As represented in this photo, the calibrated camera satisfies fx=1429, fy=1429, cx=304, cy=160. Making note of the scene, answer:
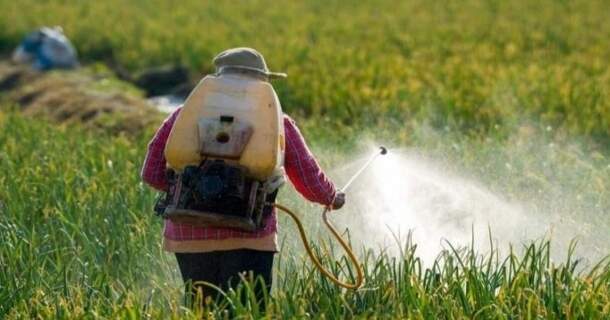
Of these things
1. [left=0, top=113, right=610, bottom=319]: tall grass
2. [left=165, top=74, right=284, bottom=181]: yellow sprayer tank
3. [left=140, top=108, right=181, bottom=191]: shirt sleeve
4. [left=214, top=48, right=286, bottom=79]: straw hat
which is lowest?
[left=0, top=113, right=610, bottom=319]: tall grass

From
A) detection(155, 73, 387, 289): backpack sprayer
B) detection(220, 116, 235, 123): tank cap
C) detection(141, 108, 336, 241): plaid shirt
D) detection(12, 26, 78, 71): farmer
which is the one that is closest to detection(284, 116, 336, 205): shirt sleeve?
detection(141, 108, 336, 241): plaid shirt

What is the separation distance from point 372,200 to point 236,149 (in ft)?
7.04

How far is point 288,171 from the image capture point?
4.46 m

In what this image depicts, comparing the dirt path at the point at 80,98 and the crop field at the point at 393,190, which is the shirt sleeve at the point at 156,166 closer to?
the crop field at the point at 393,190

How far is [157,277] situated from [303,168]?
2.72ft

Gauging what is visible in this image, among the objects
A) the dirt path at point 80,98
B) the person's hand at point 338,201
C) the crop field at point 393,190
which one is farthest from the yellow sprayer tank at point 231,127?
the dirt path at point 80,98

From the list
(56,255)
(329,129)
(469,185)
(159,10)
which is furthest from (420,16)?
(56,255)

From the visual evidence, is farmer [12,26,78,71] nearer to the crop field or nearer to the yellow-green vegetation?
the crop field

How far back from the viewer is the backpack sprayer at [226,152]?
412 cm

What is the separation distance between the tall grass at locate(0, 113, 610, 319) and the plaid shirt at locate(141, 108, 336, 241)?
0.18m

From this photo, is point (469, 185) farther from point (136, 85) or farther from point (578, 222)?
point (136, 85)

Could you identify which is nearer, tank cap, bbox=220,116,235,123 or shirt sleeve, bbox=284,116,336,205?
tank cap, bbox=220,116,235,123

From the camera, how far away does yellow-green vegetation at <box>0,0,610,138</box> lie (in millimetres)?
9758

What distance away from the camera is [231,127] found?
412cm
